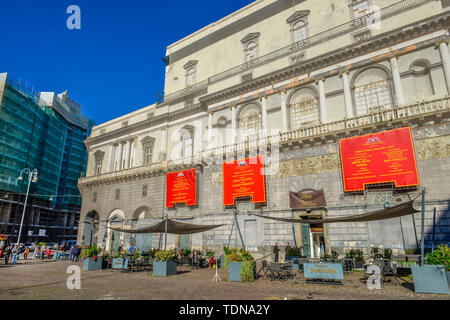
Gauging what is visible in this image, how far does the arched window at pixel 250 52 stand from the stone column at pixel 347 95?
9884 millimetres

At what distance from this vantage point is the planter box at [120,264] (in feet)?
53.2

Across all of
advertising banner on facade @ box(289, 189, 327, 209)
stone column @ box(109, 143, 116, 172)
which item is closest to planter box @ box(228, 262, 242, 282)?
advertising banner on facade @ box(289, 189, 327, 209)

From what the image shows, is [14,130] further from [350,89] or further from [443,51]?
[443,51]

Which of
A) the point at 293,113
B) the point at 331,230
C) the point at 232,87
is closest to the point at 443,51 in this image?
the point at 293,113

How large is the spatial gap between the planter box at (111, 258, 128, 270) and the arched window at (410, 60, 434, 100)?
2065 centimetres

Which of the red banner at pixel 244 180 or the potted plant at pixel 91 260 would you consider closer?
the potted plant at pixel 91 260

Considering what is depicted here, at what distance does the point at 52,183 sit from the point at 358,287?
63.5m

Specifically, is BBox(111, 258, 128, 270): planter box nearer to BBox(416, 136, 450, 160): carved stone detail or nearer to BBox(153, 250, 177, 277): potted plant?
BBox(153, 250, 177, 277): potted plant

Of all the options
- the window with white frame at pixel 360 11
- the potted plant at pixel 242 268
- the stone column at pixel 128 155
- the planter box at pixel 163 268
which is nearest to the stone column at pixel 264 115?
the window with white frame at pixel 360 11

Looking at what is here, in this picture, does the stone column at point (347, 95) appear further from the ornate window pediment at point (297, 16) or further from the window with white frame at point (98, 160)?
the window with white frame at point (98, 160)

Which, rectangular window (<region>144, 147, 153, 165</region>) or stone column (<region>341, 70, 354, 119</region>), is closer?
stone column (<region>341, 70, 354, 119</region>)

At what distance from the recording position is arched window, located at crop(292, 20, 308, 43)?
24391mm

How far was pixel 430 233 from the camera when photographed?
Answer: 15.0 m

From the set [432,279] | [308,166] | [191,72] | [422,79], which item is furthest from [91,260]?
[422,79]
